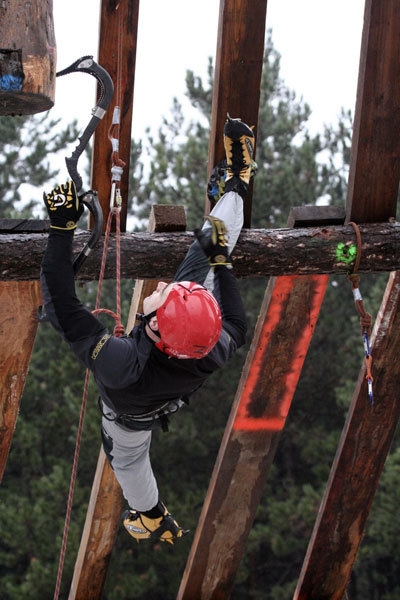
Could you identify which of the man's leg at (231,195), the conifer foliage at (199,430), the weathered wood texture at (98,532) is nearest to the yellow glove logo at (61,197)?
the man's leg at (231,195)

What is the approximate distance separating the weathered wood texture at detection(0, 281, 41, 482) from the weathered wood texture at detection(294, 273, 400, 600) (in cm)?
158

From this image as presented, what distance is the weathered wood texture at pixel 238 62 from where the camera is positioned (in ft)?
12.0

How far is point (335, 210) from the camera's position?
4023 millimetres

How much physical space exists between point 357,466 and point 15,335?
72.6 inches

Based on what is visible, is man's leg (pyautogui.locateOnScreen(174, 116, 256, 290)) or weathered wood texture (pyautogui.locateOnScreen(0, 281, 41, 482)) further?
weathered wood texture (pyautogui.locateOnScreen(0, 281, 41, 482))

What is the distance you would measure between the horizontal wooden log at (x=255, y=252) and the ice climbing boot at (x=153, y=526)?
1.06m

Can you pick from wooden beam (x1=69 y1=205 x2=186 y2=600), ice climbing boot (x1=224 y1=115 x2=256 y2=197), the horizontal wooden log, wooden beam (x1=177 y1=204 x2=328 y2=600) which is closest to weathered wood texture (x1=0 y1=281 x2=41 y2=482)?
the horizontal wooden log

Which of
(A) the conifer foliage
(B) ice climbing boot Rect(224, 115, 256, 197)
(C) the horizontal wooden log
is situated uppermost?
(B) ice climbing boot Rect(224, 115, 256, 197)

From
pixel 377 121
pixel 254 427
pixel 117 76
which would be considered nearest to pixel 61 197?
pixel 117 76

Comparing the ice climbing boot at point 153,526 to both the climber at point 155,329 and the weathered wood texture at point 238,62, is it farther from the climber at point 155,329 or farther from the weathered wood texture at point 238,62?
the weathered wood texture at point 238,62

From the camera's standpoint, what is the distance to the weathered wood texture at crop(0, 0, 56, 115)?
2.67 meters

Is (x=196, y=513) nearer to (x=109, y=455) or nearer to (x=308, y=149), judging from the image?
(x=308, y=149)

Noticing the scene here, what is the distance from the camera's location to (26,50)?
2705 mm

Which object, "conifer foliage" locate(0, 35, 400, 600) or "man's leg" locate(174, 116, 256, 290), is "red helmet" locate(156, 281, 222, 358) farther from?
"conifer foliage" locate(0, 35, 400, 600)
